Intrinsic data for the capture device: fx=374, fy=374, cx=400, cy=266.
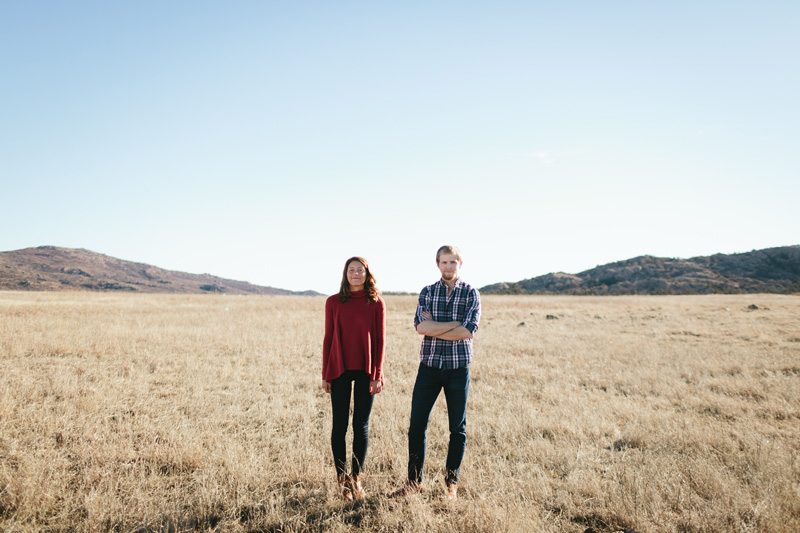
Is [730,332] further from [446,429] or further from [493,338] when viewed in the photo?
[446,429]

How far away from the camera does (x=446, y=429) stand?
6.04 meters

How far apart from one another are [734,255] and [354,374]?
433 feet

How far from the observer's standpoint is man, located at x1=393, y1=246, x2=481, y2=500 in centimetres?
374

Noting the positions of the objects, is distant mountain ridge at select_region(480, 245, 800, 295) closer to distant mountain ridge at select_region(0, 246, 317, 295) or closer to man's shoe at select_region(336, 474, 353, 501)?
man's shoe at select_region(336, 474, 353, 501)

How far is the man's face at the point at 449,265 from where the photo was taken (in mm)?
3822

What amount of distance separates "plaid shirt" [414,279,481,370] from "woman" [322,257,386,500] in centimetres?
49

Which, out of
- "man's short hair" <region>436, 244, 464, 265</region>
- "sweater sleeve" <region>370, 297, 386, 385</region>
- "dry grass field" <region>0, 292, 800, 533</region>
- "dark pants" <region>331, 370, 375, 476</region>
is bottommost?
"dry grass field" <region>0, 292, 800, 533</region>

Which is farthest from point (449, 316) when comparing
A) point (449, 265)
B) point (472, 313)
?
point (449, 265)

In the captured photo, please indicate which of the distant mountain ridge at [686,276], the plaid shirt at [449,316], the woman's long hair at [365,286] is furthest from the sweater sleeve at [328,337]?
the distant mountain ridge at [686,276]

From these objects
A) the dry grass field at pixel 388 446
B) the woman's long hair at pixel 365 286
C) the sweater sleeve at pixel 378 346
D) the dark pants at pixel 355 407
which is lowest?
the dry grass field at pixel 388 446

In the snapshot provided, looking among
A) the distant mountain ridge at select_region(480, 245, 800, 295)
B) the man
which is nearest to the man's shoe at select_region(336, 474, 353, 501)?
the man

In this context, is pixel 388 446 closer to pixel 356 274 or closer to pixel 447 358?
pixel 447 358

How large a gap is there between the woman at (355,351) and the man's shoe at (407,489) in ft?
1.18

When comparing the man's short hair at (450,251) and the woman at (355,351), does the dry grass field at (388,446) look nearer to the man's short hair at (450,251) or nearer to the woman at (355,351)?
the woman at (355,351)
